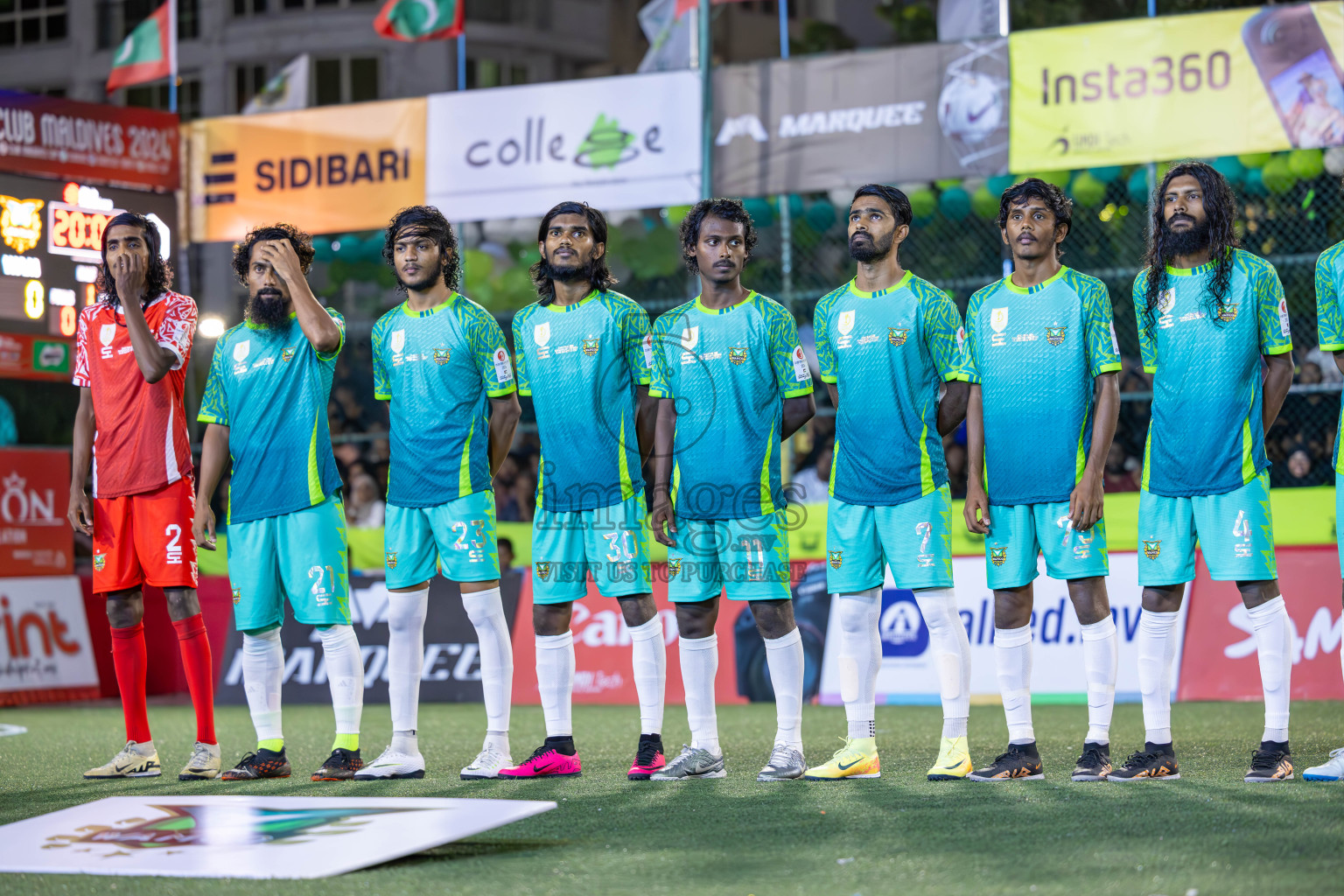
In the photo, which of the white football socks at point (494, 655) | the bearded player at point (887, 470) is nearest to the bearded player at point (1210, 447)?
the bearded player at point (887, 470)

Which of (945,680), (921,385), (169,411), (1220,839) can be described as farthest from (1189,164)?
(169,411)

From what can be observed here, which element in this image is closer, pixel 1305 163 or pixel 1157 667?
pixel 1157 667

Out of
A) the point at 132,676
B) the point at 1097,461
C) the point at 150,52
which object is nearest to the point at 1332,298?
the point at 1097,461

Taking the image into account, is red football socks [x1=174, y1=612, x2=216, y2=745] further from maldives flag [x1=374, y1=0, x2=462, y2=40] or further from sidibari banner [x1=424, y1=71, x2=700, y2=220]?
maldives flag [x1=374, y1=0, x2=462, y2=40]

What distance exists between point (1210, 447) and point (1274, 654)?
84 cm

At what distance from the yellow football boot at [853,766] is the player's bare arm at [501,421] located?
193 centimetres

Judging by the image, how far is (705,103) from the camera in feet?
43.5

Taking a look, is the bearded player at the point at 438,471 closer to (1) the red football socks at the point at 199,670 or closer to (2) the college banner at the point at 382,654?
(1) the red football socks at the point at 199,670

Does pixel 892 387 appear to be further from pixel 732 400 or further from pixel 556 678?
pixel 556 678

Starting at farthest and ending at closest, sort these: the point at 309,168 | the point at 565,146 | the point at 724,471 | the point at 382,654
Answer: the point at 309,168 < the point at 565,146 < the point at 382,654 < the point at 724,471

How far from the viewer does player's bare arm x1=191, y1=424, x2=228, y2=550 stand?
6.64 m

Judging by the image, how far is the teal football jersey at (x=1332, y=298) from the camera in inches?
229

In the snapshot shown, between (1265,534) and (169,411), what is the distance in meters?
4.76

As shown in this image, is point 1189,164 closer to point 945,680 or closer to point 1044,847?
point 945,680
